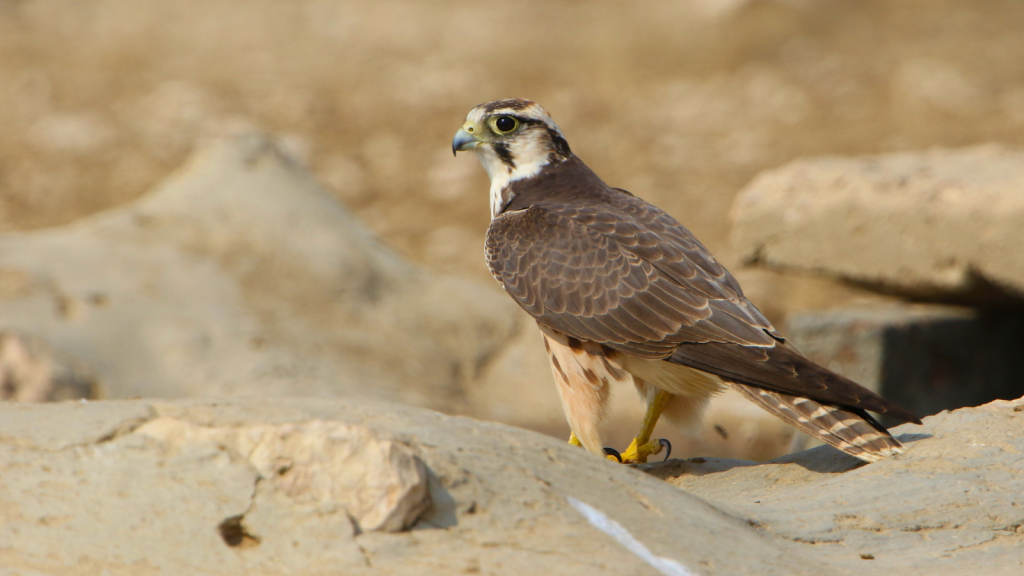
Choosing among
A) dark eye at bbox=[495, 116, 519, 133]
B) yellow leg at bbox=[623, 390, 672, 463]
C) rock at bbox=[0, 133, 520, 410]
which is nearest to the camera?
yellow leg at bbox=[623, 390, 672, 463]

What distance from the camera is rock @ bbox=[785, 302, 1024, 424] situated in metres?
6.47

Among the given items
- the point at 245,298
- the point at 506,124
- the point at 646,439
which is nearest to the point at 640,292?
the point at 646,439

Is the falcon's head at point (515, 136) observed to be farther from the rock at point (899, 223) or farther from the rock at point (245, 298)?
the rock at point (245, 298)

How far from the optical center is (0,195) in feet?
35.8

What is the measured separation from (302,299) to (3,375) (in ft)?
7.37

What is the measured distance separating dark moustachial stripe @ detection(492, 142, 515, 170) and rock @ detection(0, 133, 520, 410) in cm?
249

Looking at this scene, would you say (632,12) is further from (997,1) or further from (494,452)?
(494,452)

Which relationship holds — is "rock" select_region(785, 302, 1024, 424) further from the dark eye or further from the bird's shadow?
the dark eye

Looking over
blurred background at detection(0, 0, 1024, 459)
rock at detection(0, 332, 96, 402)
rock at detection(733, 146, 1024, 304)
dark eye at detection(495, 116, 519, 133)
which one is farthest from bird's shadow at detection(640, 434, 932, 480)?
rock at detection(0, 332, 96, 402)

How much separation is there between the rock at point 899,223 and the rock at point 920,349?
0.72 feet

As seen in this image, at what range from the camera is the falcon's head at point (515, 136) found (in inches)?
195

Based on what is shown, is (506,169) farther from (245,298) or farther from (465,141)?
(245,298)

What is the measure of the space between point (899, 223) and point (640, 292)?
119 inches

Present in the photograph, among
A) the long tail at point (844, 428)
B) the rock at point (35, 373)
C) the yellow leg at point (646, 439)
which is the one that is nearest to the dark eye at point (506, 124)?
the yellow leg at point (646, 439)
